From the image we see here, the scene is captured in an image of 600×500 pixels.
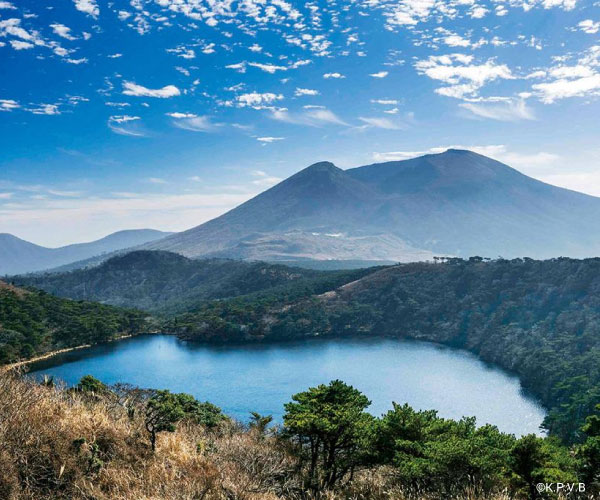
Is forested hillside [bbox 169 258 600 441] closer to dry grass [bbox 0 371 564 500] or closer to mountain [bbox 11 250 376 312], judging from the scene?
mountain [bbox 11 250 376 312]

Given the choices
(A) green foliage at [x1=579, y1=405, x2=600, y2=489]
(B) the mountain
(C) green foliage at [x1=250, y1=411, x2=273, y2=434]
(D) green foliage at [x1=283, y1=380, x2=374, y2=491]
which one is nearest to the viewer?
(D) green foliage at [x1=283, y1=380, x2=374, y2=491]

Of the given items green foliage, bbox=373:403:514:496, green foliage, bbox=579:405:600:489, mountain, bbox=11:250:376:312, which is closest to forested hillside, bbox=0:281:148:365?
mountain, bbox=11:250:376:312

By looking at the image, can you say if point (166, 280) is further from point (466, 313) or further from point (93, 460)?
point (93, 460)

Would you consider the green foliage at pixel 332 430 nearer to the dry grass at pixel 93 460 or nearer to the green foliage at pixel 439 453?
the green foliage at pixel 439 453

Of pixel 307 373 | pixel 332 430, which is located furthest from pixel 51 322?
pixel 332 430

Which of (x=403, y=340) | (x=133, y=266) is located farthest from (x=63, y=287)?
(x=403, y=340)

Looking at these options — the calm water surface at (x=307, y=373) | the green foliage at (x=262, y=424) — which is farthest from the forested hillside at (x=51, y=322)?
the green foliage at (x=262, y=424)
